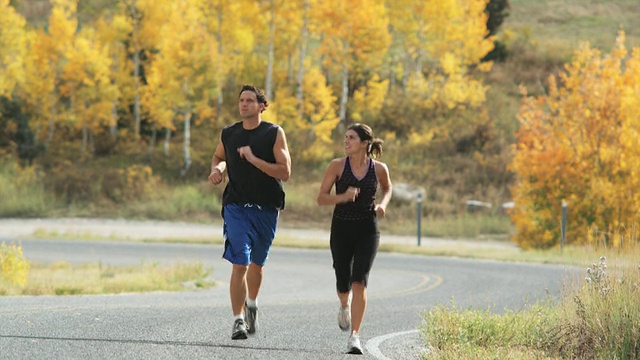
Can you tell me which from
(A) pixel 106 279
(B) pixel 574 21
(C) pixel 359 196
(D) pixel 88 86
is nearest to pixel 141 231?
(D) pixel 88 86

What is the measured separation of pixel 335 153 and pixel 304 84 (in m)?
5.01

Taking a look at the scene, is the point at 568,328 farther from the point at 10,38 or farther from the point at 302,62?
the point at 10,38

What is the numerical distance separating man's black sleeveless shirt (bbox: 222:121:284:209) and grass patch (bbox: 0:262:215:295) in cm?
762

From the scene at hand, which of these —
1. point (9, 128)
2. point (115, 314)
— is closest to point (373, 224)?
point (115, 314)

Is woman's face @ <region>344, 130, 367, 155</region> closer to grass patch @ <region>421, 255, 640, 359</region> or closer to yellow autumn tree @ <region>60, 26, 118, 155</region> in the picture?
grass patch @ <region>421, 255, 640, 359</region>

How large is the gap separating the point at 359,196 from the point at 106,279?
11280 millimetres

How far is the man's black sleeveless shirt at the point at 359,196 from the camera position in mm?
8352

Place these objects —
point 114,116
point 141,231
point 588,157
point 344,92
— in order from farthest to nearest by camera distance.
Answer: point 114,116 < point 344,92 < point 141,231 < point 588,157

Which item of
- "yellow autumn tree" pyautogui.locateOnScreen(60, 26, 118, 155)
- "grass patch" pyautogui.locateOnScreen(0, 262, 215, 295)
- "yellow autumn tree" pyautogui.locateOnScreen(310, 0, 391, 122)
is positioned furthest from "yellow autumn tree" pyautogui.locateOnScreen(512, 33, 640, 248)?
"yellow autumn tree" pyautogui.locateOnScreen(60, 26, 118, 155)

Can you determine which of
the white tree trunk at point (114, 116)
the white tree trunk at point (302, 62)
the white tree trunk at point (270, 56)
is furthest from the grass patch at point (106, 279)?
the white tree trunk at point (114, 116)

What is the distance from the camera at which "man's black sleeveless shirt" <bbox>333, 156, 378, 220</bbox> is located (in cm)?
835

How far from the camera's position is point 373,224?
8.41m

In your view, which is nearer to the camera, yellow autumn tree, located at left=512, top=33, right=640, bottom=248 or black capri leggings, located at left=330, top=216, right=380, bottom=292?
black capri leggings, located at left=330, top=216, right=380, bottom=292

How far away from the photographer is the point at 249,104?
8.62 meters
